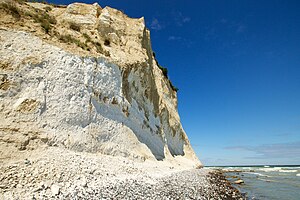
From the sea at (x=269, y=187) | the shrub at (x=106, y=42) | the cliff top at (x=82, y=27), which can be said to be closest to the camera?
the cliff top at (x=82, y=27)

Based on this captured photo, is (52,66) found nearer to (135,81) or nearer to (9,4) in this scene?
(9,4)

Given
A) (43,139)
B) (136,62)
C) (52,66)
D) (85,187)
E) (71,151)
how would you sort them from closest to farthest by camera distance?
1. (85,187)
2. (43,139)
3. (71,151)
4. (52,66)
5. (136,62)

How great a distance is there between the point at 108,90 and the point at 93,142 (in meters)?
4.38

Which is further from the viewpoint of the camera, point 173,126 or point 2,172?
point 173,126

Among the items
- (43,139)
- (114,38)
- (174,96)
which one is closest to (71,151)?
(43,139)

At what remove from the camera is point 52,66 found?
526 inches

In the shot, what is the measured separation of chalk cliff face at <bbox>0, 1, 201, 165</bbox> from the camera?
11289 mm

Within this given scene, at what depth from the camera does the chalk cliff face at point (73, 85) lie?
11.3 metres

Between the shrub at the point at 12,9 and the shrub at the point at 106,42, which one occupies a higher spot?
the shrub at the point at 106,42

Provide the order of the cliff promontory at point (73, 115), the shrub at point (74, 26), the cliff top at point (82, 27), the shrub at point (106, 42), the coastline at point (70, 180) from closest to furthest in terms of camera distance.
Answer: the coastline at point (70, 180) < the cliff promontory at point (73, 115) < the cliff top at point (82, 27) < the shrub at point (74, 26) < the shrub at point (106, 42)

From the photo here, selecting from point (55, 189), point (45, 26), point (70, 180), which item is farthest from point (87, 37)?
point (55, 189)

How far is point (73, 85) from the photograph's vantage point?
13.9 metres

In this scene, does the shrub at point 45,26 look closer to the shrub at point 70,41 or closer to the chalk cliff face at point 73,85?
the chalk cliff face at point 73,85

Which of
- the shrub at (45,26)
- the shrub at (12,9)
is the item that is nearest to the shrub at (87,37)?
the shrub at (45,26)
